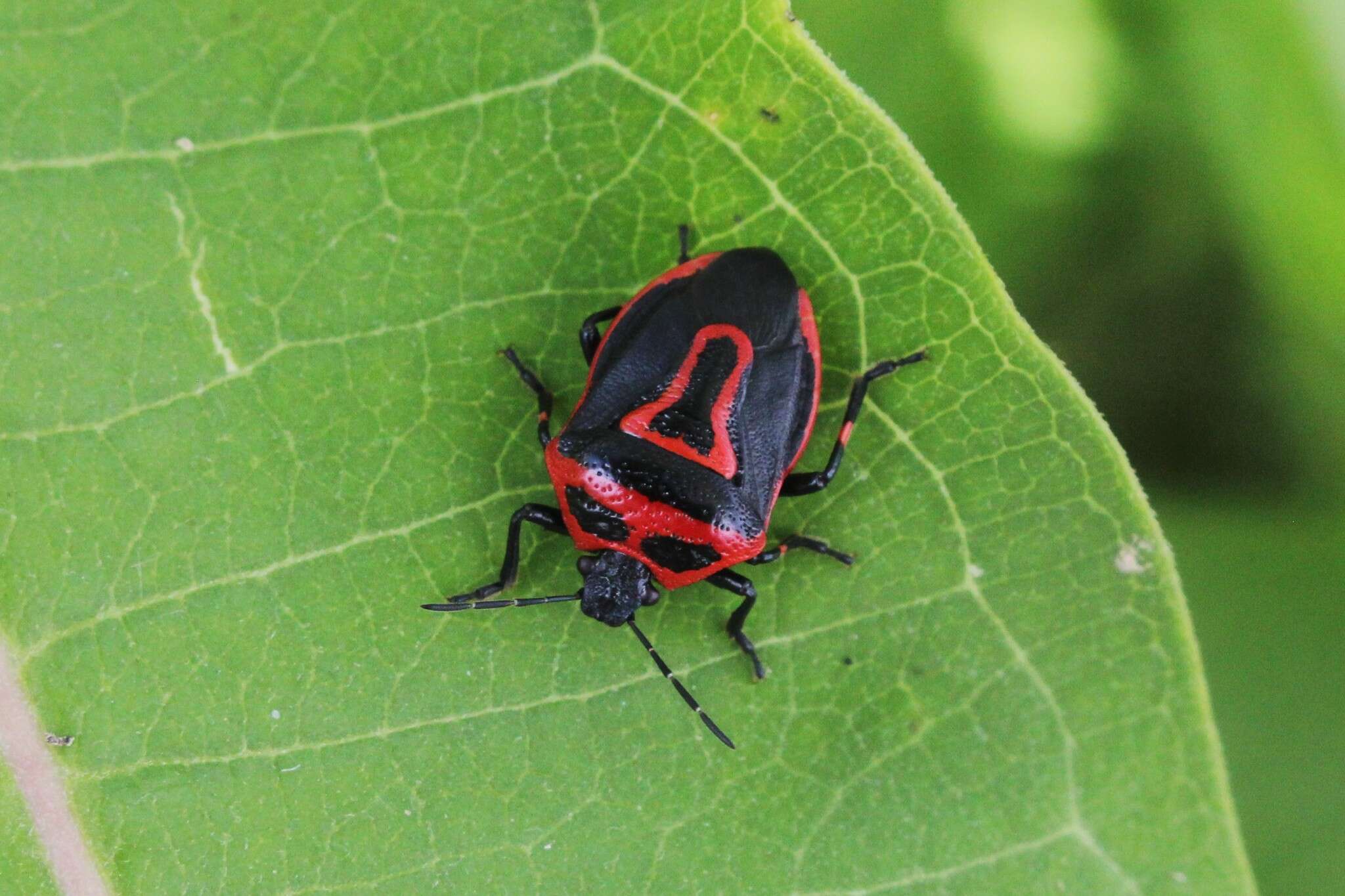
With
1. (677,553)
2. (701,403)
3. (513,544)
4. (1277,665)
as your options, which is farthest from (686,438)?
(1277,665)

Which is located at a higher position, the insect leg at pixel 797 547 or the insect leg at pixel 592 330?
the insect leg at pixel 592 330

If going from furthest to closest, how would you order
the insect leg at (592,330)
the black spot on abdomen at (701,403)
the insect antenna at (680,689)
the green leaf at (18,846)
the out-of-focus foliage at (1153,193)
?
the out-of-focus foliage at (1153,193) < the black spot on abdomen at (701,403) < the insect leg at (592,330) < the insect antenna at (680,689) < the green leaf at (18,846)

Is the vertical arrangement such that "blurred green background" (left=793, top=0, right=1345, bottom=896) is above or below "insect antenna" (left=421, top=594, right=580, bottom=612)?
above

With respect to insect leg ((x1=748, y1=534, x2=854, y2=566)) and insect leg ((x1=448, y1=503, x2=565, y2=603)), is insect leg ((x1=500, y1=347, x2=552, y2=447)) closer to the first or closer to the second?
insect leg ((x1=448, y1=503, x2=565, y2=603))

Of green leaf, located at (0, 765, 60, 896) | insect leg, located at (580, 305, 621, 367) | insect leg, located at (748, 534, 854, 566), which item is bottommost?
green leaf, located at (0, 765, 60, 896)

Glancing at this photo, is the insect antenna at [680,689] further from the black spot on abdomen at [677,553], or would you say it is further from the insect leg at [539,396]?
the insect leg at [539,396]

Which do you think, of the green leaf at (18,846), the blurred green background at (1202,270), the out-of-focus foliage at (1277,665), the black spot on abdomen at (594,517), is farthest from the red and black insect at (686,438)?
the out-of-focus foliage at (1277,665)

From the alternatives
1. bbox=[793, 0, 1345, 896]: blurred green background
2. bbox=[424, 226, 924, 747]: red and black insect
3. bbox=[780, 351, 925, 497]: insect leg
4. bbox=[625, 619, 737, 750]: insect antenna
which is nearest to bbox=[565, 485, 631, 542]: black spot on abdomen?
bbox=[424, 226, 924, 747]: red and black insect
